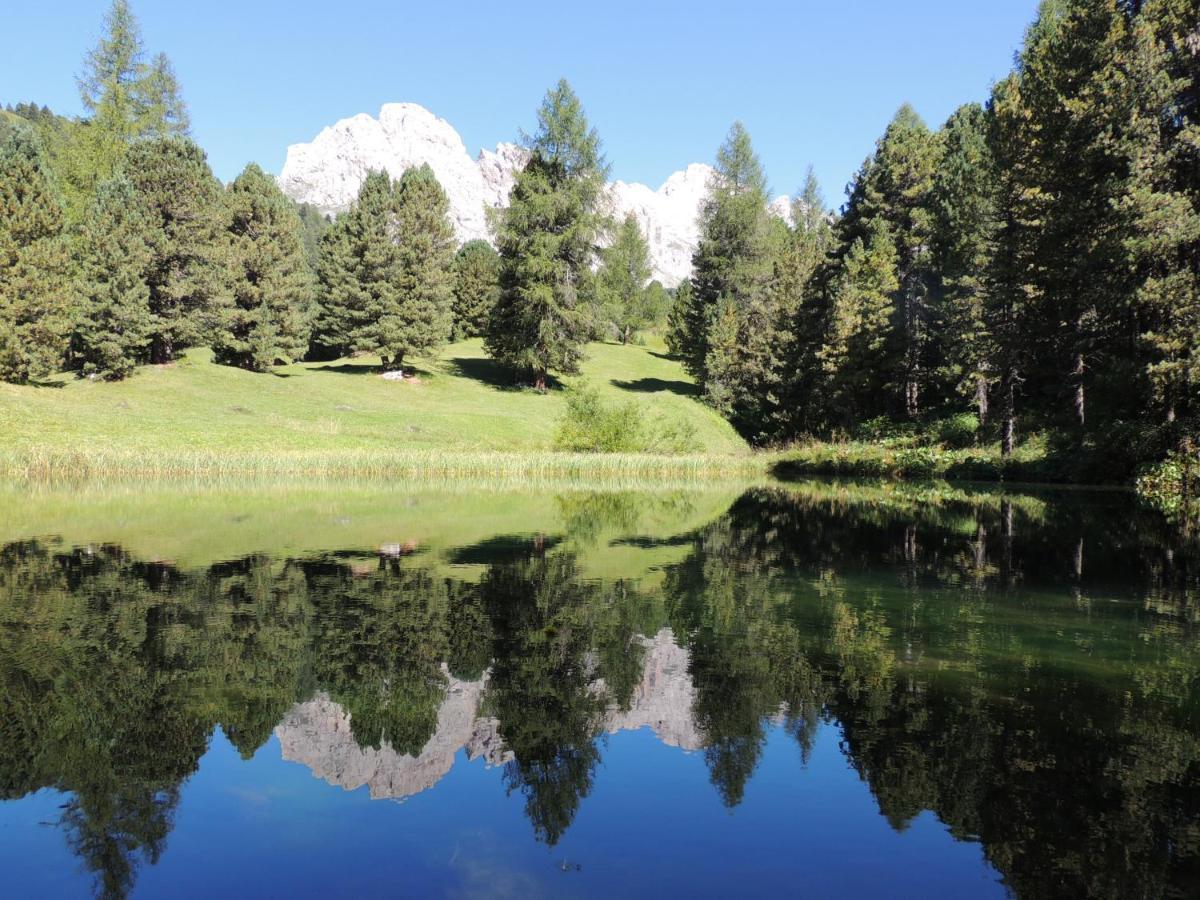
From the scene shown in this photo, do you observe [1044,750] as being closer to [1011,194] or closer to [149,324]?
[1011,194]

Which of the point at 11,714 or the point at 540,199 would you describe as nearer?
the point at 11,714

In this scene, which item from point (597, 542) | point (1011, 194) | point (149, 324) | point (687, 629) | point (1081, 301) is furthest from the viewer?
point (149, 324)

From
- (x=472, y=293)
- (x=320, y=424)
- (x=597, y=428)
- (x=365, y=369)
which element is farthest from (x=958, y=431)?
(x=472, y=293)

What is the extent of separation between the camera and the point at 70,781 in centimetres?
619

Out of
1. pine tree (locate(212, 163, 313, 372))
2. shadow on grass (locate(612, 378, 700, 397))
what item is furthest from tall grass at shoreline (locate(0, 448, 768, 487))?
shadow on grass (locate(612, 378, 700, 397))

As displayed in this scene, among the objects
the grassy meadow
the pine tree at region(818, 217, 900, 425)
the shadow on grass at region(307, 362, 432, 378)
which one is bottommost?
the grassy meadow

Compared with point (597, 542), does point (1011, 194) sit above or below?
above

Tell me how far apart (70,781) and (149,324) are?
168ft

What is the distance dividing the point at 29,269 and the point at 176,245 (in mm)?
8944

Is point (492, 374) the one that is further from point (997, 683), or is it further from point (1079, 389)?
point (997, 683)

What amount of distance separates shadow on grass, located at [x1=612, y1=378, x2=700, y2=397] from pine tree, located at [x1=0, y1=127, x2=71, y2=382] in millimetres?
38606

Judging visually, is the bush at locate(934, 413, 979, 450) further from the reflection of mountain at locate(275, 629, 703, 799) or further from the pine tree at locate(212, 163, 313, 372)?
the pine tree at locate(212, 163, 313, 372)

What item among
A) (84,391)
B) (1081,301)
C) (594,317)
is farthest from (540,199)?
(1081,301)

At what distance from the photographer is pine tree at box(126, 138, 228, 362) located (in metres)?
52.1
